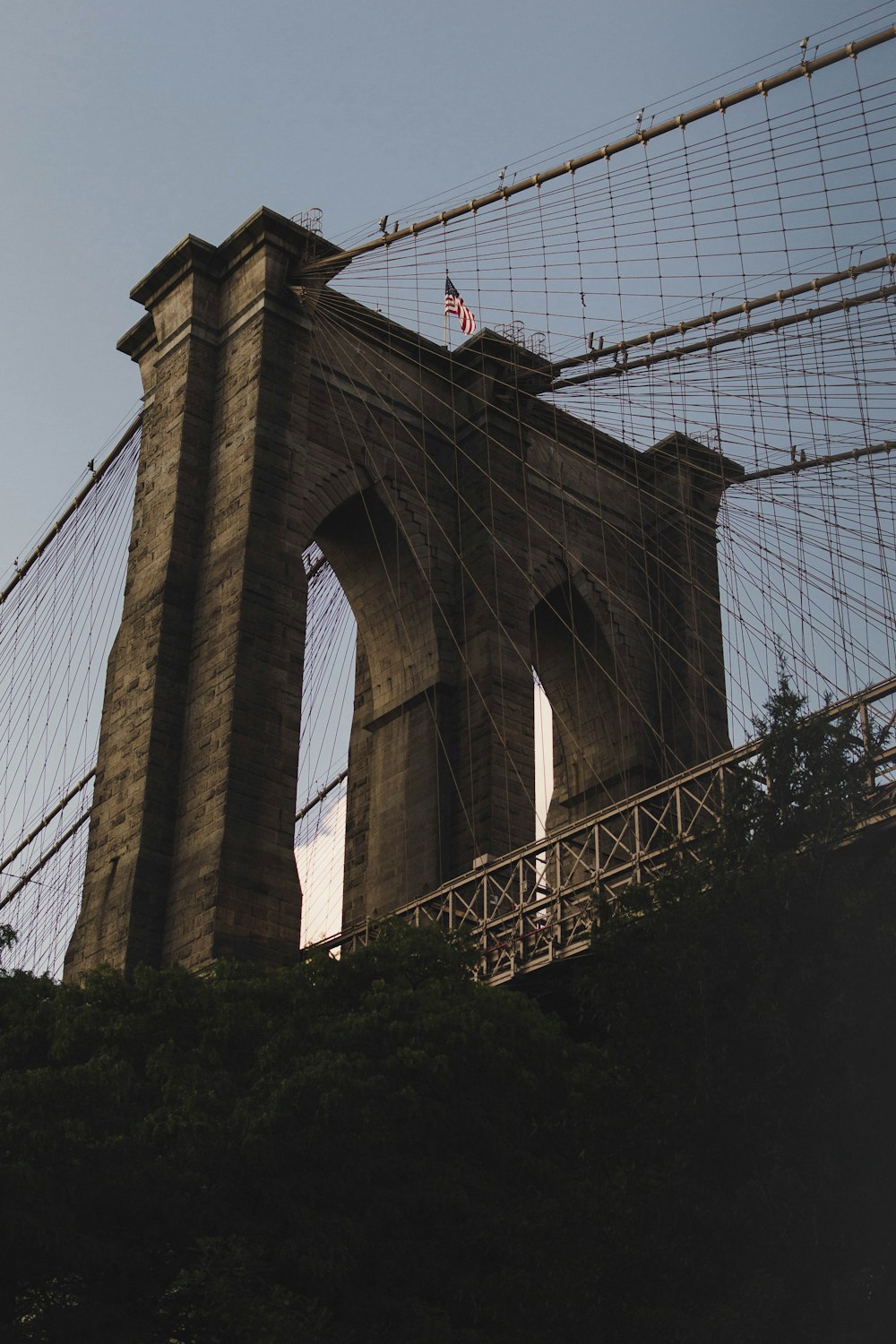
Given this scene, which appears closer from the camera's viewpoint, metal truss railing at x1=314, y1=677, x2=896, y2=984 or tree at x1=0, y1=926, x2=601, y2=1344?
tree at x1=0, y1=926, x2=601, y2=1344

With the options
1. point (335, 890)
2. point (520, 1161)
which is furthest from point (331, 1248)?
point (335, 890)

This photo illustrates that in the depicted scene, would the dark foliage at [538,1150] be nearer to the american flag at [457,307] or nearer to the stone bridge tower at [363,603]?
the stone bridge tower at [363,603]

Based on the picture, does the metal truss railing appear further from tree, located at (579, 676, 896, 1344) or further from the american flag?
the american flag

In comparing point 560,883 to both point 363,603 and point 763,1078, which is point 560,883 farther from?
point 363,603

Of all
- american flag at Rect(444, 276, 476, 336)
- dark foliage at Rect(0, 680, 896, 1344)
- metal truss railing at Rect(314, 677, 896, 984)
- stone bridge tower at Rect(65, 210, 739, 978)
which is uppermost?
american flag at Rect(444, 276, 476, 336)

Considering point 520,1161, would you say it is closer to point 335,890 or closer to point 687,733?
point 687,733

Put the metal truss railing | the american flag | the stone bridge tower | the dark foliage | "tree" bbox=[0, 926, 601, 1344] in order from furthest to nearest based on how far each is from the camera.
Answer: the american flag, the stone bridge tower, the metal truss railing, "tree" bbox=[0, 926, 601, 1344], the dark foliage

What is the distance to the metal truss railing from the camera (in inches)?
750

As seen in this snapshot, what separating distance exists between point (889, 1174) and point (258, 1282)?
5.34m

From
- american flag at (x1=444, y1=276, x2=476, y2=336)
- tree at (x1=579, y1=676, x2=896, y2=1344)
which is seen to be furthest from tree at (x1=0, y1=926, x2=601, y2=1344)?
american flag at (x1=444, y1=276, x2=476, y2=336)

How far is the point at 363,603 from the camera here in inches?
1320

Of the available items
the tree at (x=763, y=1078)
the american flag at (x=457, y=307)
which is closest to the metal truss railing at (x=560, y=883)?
the tree at (x=763, y=1078)

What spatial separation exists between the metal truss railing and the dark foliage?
1903 mm

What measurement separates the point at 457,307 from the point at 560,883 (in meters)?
16.2
